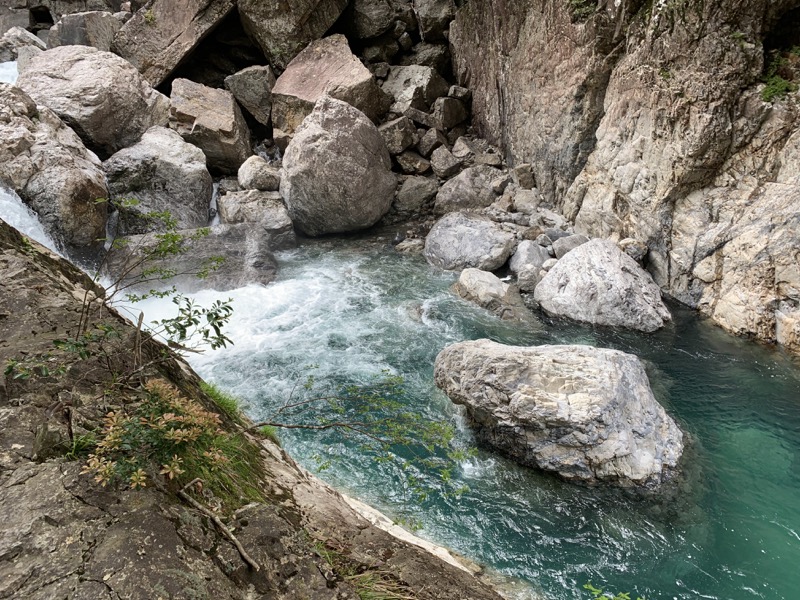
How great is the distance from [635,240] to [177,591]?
11.2 meters

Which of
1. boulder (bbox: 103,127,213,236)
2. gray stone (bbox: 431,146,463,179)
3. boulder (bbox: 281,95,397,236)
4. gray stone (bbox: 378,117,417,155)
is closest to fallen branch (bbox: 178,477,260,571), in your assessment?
boulder (bbox: 103,127,213,236)

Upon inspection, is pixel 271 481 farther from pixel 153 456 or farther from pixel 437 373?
pixel 437 373

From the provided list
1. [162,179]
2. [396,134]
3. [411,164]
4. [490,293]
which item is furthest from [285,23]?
[490,293]

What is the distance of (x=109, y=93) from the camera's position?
45.0ft

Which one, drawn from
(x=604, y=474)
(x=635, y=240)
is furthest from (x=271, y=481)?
(x=635, y=240)

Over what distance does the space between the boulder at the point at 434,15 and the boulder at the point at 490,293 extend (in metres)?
11.7

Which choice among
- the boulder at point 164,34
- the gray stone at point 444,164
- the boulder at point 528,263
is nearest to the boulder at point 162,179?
the boulder at point 164,34

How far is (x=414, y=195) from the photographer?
15.4 m

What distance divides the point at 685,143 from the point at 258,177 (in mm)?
10850

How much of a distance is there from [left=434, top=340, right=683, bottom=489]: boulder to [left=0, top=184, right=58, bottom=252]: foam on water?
9.24 metres

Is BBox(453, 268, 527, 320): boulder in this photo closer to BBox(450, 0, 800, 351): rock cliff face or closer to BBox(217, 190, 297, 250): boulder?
BBox(450, 0, 800, 351): rock cliff face

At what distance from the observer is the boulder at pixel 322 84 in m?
16.1

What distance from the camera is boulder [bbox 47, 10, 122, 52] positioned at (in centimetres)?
1723

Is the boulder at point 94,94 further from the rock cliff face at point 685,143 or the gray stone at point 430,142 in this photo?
the rock cliff face at point 685,143
